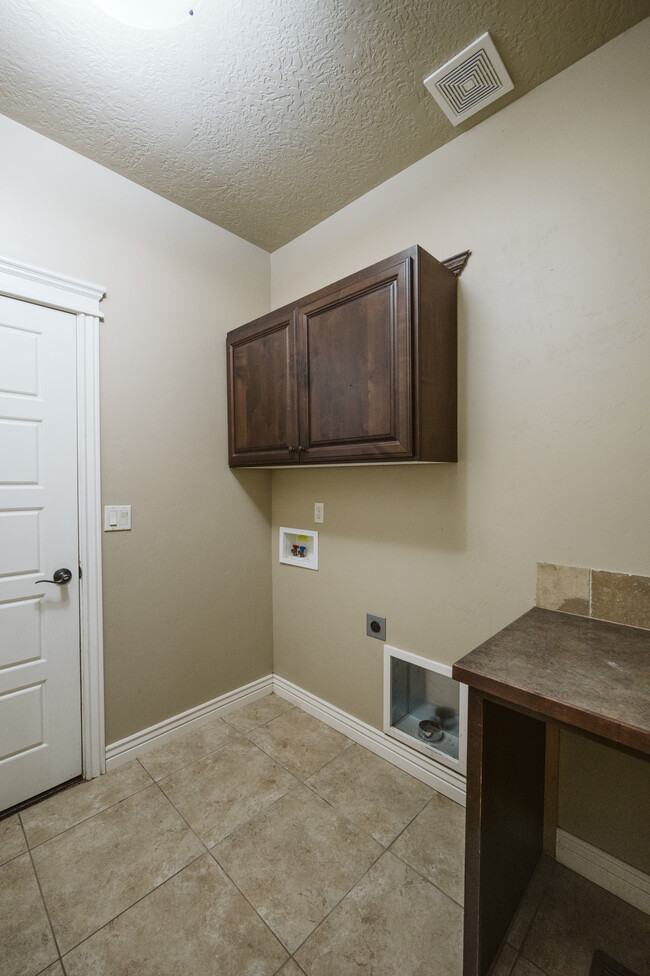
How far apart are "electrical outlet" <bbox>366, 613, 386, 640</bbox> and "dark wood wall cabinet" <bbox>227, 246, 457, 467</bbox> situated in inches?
32.8

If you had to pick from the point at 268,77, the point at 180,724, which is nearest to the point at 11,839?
the point at 180,724

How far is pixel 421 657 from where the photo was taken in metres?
1.87

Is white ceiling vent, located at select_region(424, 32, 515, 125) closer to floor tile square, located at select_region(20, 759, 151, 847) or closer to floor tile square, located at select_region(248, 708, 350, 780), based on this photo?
floor tile square, located at select_region(248, 708, 350, 780)

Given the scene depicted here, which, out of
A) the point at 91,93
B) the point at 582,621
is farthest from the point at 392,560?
the point at 91,93

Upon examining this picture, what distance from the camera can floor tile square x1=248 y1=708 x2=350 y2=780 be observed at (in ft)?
6.39

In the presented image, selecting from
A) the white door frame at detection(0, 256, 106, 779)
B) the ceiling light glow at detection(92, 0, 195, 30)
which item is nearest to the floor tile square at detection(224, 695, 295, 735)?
the white door frame at detection(0, 256, 106, 779)

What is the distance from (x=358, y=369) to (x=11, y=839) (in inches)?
88.6

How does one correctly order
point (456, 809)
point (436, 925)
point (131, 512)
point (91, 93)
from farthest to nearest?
1. point (131, 512)
2. point (456, 809)
3. point (91, 93)
4. point (436, 925)

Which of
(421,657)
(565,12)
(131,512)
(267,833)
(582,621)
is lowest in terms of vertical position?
(267,833)

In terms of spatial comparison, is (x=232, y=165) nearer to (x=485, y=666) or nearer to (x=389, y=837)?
(x=485, y=666)

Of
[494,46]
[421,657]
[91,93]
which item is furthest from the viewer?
[421,657]

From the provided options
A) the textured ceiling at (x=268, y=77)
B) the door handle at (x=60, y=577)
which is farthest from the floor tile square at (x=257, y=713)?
the textured ceiling at (x=268, y=77)

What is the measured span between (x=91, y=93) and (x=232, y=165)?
0.57 meters

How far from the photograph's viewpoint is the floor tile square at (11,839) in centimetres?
147
